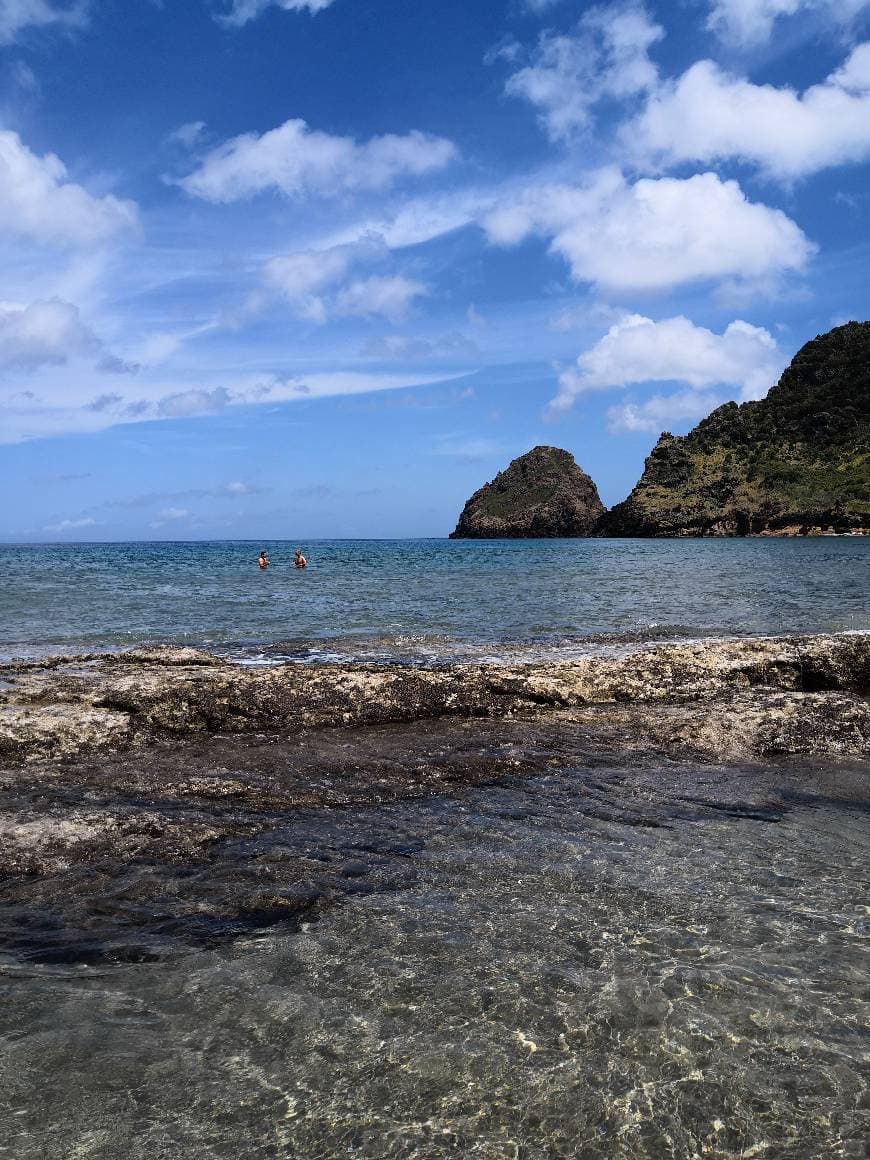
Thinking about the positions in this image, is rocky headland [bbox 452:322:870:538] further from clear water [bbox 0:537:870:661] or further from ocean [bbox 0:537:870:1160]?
ocean [bbox 0:537:870:1160]

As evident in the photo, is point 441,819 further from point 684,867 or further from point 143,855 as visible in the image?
point 143,855

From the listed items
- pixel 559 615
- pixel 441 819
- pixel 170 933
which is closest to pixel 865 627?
pixel 559 615

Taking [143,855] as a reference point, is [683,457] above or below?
above

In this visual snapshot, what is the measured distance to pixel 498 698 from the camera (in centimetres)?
1000

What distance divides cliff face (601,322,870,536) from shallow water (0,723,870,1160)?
4779 inches

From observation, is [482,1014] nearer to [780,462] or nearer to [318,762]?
[318,762]

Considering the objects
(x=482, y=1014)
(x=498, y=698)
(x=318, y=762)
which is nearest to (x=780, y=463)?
(x=498, y=698)

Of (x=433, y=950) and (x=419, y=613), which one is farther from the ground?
(x=419, y=613)

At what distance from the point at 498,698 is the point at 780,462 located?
139 metres

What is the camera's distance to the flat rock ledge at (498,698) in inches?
332

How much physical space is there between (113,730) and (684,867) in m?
6.60

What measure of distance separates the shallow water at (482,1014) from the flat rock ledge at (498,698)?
118 inches

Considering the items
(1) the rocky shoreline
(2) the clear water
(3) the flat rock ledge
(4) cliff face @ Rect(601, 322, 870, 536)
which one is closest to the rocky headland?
(4) cliff face @ Rect(601, 322, 870, 536)

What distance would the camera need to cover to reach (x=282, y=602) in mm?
27812
